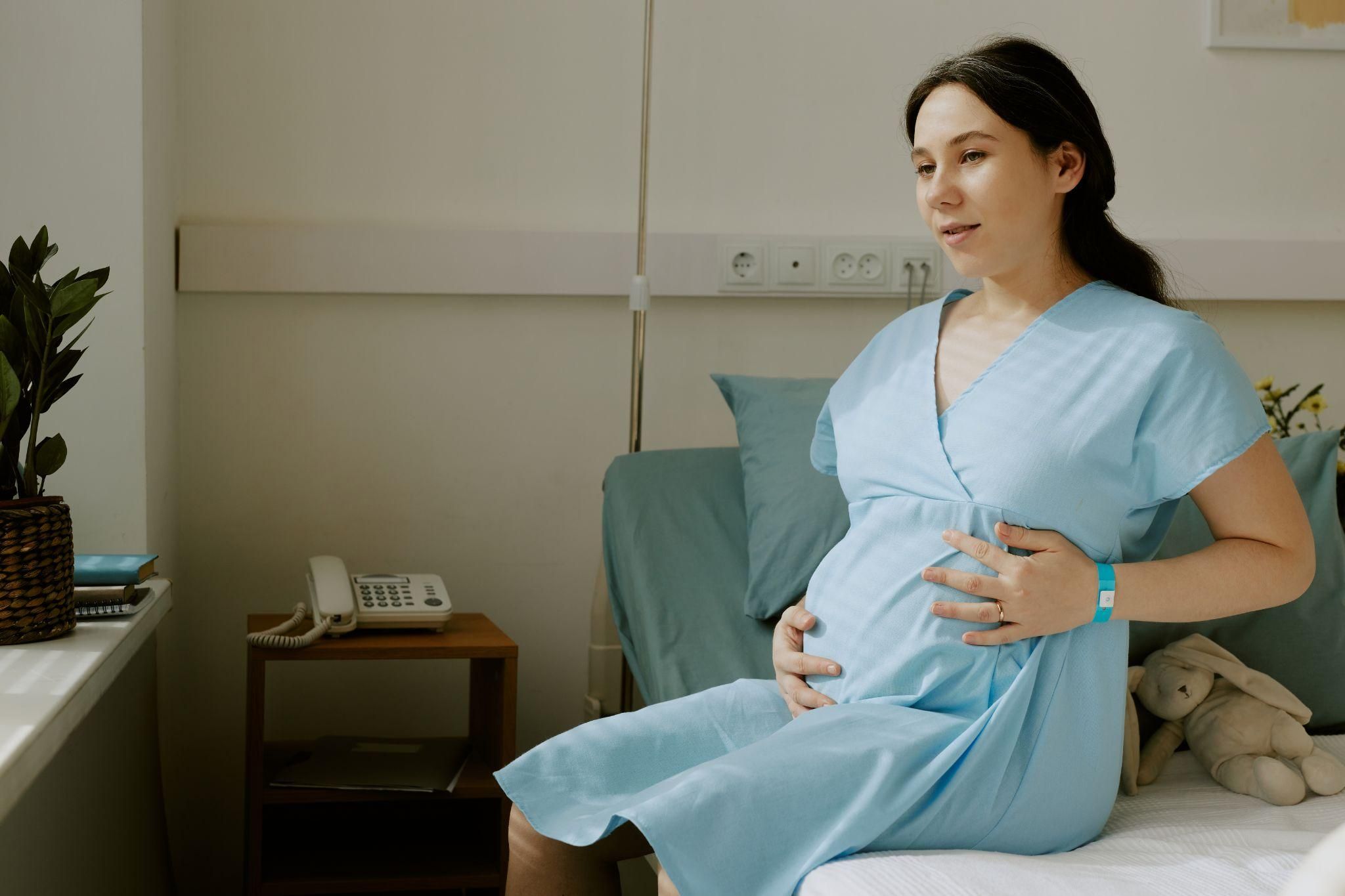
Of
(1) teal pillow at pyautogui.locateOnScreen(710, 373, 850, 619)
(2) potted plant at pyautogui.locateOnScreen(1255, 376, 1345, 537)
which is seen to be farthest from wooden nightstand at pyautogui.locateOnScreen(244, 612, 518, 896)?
(2) potted plant at pyautogui.locateOnScreen(1255, 376, 1345, 537)

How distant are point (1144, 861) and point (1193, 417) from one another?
0.41 meters

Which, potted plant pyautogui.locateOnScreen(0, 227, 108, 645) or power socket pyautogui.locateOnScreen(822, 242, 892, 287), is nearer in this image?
potted plant pyautogui.locateOnScreen(0, 227, 108, 645)

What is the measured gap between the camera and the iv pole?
2.08 m

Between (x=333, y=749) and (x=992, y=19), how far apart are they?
1739 mm

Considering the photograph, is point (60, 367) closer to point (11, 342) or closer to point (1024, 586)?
point (11, 342)

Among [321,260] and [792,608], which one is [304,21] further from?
[792,608]

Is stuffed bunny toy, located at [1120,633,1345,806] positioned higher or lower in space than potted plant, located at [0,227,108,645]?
lower

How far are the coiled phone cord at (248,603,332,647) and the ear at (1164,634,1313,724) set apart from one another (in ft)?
3.82

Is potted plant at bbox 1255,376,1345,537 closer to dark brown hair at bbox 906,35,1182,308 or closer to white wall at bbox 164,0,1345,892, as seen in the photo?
white wall at bbox 164,0,1345,892

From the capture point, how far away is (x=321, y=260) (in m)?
2.14

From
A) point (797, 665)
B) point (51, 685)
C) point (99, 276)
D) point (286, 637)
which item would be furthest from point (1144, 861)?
point (99, 276)

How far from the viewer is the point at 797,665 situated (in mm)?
1336

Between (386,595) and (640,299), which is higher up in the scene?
(640,299)

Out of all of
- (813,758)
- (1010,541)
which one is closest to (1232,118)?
(1010,541)
